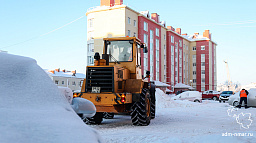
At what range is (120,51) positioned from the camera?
12156 mm

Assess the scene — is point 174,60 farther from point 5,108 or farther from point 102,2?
point 5,108

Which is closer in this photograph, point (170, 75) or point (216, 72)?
point (170, 75)

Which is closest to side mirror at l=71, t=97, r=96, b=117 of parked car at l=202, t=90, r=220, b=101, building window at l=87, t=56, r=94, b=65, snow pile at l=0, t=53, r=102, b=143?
snow pile at l=0, t=53, r=102, b=143

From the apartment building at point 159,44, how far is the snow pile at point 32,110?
45.7 meters

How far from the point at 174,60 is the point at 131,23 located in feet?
77.5

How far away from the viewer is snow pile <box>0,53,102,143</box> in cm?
233

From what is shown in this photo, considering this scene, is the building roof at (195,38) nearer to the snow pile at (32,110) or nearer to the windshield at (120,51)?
the windshield at (120,51)

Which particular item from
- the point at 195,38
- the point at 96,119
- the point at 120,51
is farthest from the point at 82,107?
the point at 195,38

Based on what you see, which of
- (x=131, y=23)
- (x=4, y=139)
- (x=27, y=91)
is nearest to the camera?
(x=4, y=139)

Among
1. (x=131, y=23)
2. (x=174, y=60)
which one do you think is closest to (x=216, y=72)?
(x=174, y=60)

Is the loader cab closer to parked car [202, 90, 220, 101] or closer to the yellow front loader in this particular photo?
the yellow front loader

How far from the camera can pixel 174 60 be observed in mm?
71125

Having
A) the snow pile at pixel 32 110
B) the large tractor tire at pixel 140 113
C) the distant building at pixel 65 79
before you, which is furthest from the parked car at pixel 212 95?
the snow pile at pixel 32 110

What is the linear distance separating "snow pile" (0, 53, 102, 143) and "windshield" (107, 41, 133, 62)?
8356 millimetres
